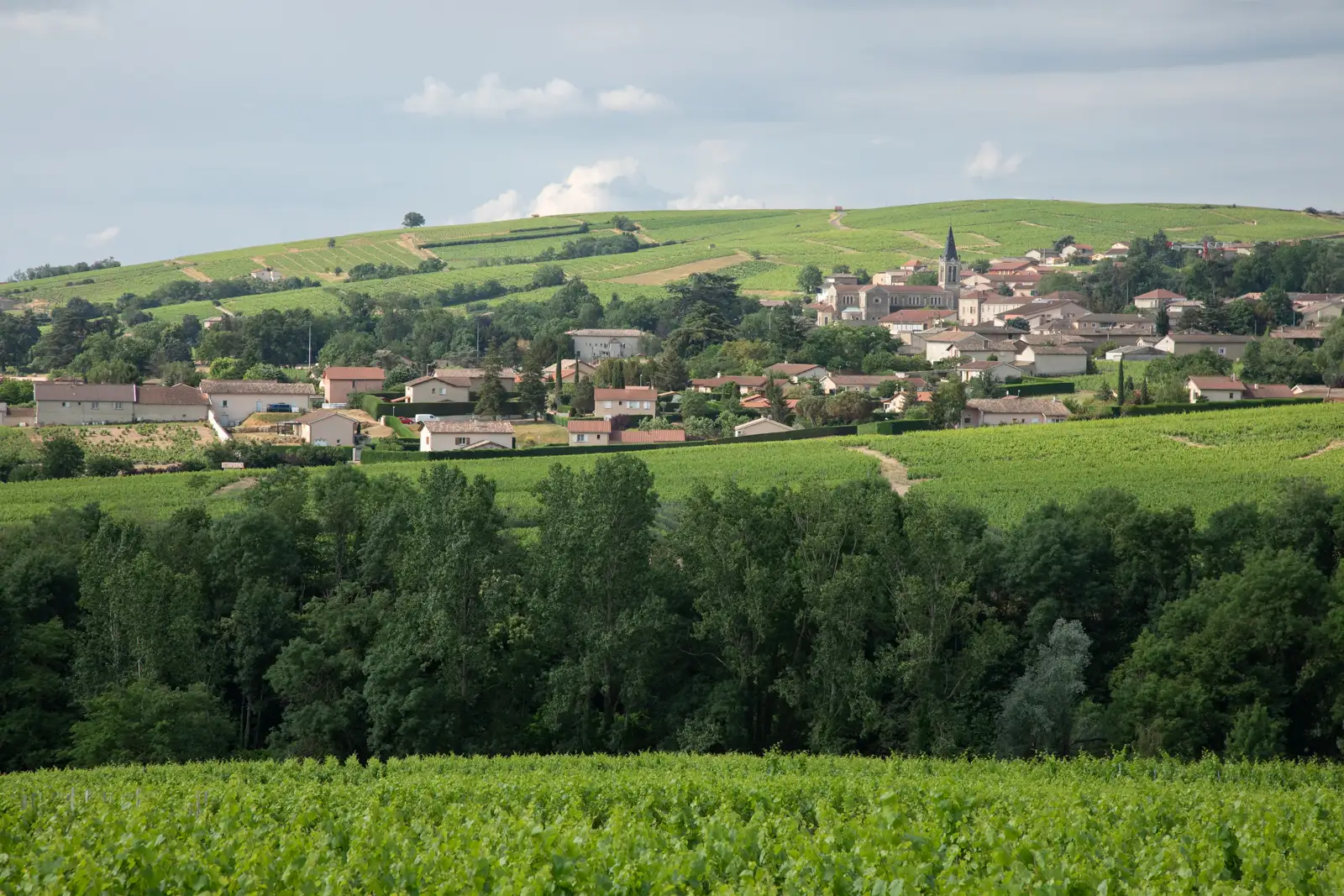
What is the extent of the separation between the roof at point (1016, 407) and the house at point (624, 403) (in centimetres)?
1868

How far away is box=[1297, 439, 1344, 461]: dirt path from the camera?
58.8 meters

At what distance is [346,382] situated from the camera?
88.4 metres

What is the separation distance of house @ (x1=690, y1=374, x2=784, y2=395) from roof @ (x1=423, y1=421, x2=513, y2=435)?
59.6 feet

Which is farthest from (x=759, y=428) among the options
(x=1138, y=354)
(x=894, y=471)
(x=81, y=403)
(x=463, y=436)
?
(x=81, y=403)

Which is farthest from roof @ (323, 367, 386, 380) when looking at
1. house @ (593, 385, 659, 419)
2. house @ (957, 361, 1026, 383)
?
house @ (957, 361, 1026, 383)

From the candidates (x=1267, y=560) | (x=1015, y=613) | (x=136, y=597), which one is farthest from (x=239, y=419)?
(x=1267, y=560)

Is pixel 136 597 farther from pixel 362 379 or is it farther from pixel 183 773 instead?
pixel 362 379

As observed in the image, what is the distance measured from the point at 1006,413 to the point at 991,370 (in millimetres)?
14253

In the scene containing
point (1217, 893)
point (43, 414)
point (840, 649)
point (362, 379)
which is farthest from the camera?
point (362, 379)

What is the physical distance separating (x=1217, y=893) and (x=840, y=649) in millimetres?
18493

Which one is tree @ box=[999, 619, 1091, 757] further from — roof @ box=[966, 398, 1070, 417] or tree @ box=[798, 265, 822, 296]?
tree @ box=[798, 265, 822, 296]

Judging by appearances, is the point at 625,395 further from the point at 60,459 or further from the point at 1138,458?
the point at 60,459

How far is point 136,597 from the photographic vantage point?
34094 millimetres

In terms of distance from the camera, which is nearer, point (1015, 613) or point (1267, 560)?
point (1267, 560)
